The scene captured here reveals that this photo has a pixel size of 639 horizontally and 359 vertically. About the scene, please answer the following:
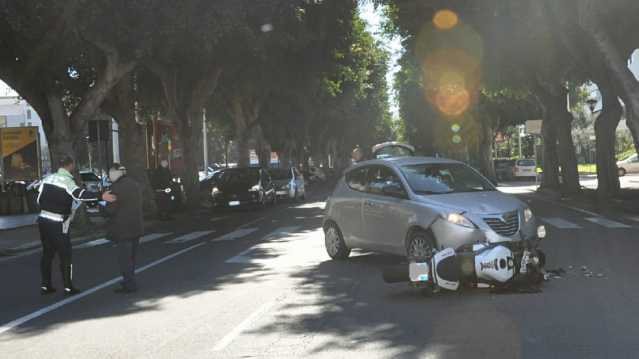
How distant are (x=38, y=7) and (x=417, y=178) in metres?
10.3

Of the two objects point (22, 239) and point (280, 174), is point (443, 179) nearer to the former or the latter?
point (22, 239)

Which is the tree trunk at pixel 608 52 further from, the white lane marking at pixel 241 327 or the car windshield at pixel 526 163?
the car windshield at pixel 526 163

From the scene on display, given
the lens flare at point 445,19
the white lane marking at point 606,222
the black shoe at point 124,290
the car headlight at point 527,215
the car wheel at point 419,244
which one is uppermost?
the lens flare at point 445,19

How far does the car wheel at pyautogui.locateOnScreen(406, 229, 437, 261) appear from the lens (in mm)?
10484

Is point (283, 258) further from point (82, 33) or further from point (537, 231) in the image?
point (82, 33)

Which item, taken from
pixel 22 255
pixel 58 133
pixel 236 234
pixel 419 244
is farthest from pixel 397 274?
pixel 58 133

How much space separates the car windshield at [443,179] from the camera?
11.3m

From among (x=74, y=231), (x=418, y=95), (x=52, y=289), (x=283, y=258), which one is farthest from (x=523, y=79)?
(x=418, y=95)

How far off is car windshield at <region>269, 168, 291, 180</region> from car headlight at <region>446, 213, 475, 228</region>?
24.8 meters

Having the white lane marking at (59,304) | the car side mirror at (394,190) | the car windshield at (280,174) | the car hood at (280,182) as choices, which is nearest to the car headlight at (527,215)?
the car side mirror at (394,190)

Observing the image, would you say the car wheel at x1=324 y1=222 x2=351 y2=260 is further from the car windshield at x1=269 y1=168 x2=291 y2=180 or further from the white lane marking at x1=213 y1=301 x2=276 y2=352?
the car windshield at x1=269 y1=168 x2=291 y2=180

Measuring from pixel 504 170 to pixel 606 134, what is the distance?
99.3ft

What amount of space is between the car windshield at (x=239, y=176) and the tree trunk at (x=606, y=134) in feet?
39.6

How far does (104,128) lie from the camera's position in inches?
923
